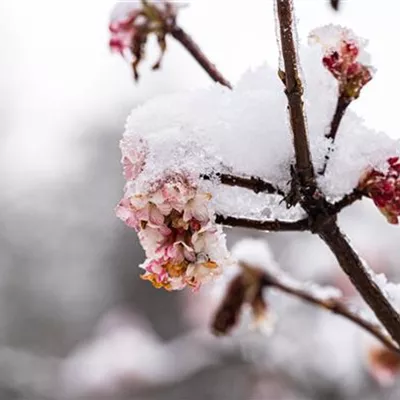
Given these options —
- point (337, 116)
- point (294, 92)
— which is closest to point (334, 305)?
point (337, 116)

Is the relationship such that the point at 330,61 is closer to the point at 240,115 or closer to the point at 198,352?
the point at 240,115

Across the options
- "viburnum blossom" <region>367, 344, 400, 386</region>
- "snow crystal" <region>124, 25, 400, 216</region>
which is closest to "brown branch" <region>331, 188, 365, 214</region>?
"snow crystal" <region>124, 25, 400, 216</region>

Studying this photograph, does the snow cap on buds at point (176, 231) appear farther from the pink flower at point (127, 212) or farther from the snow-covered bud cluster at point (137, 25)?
the snow-covered bud cluster at point (137, 25)

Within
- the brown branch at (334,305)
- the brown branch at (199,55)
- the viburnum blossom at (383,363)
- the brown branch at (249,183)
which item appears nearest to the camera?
the brown branch at (249,183)

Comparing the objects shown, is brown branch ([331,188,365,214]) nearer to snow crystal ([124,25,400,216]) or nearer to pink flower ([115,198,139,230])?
snow crystal ([124,25,400,216])

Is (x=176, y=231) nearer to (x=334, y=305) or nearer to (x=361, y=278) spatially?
(x=361, y=278)

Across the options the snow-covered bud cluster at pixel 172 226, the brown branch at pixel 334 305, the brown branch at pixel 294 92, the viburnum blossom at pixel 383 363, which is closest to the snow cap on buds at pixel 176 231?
the snow-covered bud cluster at pixel 172 226

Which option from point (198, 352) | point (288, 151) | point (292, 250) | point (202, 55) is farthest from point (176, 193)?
point (292, 250)
